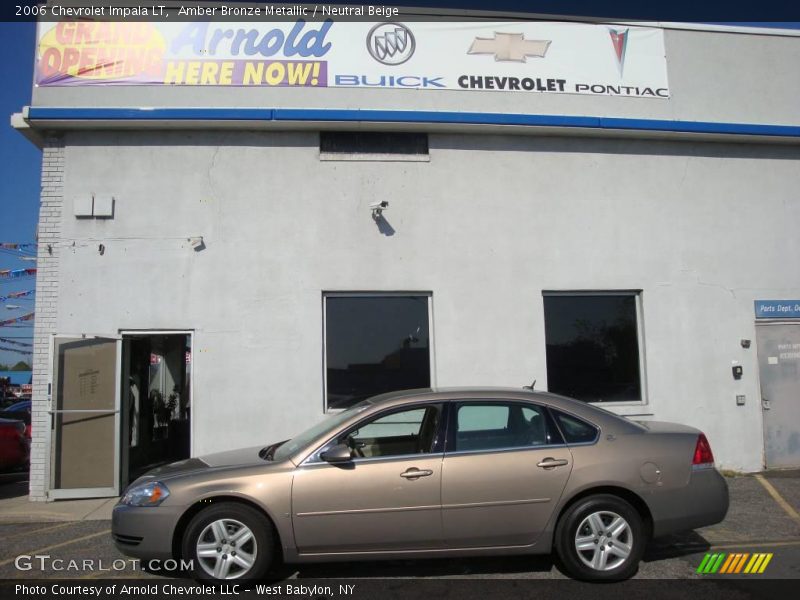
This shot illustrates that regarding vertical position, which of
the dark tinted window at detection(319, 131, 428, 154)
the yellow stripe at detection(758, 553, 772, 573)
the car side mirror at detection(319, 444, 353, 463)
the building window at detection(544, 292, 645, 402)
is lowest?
the yellow stripe at detection(758, 553, 772, 573)

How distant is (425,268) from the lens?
9578 millimetres

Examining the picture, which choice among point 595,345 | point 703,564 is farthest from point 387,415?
point 595,345

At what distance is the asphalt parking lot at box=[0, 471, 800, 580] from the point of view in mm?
5508

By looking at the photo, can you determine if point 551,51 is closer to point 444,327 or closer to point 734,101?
point 734,101

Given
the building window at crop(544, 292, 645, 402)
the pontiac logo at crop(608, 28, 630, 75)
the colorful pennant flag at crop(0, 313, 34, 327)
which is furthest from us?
the colorful pennant flag at crop(0, 313, 34, 327)

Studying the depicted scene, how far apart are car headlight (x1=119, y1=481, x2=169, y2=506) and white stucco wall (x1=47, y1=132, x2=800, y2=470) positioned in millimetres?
3730

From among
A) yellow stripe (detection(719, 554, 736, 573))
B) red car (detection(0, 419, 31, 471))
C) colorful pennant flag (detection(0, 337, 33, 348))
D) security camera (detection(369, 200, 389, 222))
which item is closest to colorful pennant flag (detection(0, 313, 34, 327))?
colorful pennant flag (detection(0, 337, 33, 348))

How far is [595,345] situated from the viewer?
9961 mm

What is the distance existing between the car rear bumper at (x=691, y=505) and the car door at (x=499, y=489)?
80 centimetres

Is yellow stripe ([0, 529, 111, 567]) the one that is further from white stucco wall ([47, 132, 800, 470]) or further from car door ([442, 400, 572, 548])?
car door ([442, 400, 572, 548])

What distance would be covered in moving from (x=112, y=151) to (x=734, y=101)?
9.41 metres

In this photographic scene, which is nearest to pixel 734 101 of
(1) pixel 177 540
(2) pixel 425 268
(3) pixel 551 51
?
(3) pixel 551 51

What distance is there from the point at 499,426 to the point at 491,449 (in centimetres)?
29

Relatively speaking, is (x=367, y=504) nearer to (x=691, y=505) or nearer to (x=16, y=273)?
(x=691, y=505)
